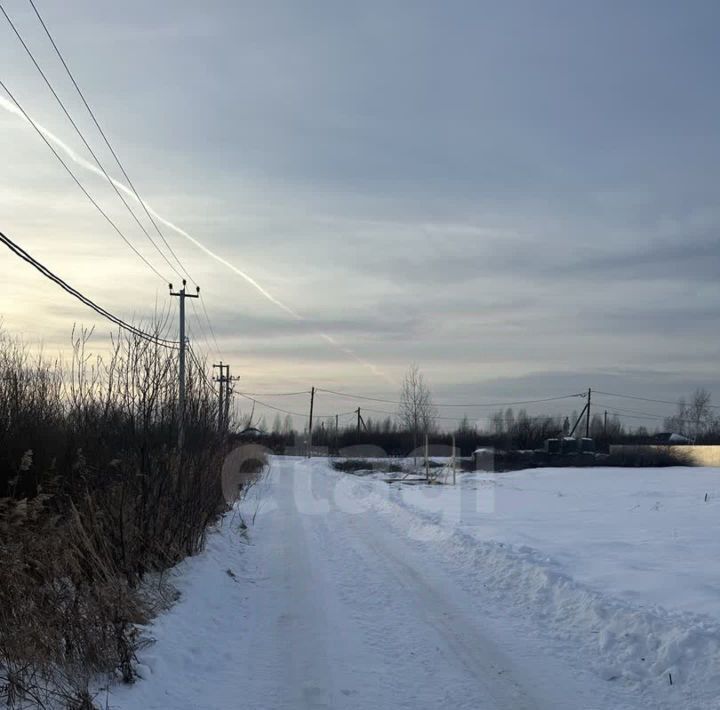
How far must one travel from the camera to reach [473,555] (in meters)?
11.5

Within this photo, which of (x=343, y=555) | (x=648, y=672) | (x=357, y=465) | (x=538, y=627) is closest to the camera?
(x=648, y=672)

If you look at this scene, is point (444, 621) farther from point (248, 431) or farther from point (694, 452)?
point (694, 452)

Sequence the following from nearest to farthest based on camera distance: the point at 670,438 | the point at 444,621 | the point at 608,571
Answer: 1. the point at 444,621
2. the point at 608,571
3. the point at 670,438

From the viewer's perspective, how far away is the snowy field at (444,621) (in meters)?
5.44

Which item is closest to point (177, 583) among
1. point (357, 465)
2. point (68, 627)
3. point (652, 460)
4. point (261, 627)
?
point (261, 627)

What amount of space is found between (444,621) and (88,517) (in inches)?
162

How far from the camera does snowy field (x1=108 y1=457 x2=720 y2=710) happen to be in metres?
5.44

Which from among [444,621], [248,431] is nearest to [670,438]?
[248,431]

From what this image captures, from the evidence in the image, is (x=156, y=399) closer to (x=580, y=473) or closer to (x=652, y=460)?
(x=580, y=473)

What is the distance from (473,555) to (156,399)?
18.9 ft

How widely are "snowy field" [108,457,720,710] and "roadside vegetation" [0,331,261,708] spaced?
0.42 metres

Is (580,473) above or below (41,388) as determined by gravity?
below

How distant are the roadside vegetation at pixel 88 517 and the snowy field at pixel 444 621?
0.42m

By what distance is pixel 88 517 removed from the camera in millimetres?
7898
